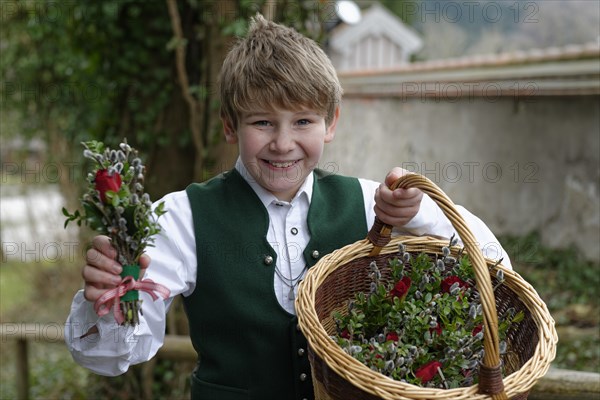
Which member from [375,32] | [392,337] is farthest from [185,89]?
[375,32]

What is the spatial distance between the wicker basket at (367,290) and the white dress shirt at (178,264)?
17 cm

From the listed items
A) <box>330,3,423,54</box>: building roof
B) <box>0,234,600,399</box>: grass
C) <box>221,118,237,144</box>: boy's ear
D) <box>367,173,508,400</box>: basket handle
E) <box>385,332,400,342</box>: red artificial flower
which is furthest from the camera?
<box>330,3,423,54</box>: building roof

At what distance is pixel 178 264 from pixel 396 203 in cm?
61

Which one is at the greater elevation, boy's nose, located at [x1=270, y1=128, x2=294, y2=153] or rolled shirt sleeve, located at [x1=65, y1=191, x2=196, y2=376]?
boy's nose, located at [x1=270, y1=128, x2=294, y2=153]

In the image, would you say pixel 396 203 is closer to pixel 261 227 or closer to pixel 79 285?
pixel 261 227

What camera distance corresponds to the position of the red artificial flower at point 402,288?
5.30 ft

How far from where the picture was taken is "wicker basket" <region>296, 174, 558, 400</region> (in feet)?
4.13

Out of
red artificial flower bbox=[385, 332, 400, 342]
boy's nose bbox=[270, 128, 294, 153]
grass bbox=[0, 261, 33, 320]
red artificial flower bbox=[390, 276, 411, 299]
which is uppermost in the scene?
boy's nose bbox=[270, 128, 294, 153]

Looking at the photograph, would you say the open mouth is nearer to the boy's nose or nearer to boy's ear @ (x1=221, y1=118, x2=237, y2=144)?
the boy's nose

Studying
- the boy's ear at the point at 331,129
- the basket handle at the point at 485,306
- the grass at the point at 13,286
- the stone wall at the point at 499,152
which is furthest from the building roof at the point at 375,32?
the basket handle at the point at 485,306

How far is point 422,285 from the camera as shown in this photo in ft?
5.39

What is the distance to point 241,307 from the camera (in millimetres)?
1782

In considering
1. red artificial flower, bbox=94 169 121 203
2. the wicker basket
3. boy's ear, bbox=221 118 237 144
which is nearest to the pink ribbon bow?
red artificial flower, bbox=94 169 121 203

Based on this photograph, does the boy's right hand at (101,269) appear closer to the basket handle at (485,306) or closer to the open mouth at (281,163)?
the open mouth at (281,163)
